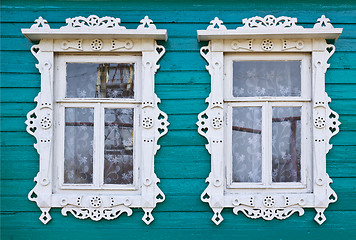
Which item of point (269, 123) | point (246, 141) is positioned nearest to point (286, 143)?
point (269, 123)

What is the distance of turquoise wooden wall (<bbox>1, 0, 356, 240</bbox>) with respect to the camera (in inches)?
144

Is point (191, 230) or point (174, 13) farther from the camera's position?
point (174, 13)

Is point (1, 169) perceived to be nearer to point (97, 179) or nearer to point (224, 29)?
point (97, 179)

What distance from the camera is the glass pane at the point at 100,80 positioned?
3.79m

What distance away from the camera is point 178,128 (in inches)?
146

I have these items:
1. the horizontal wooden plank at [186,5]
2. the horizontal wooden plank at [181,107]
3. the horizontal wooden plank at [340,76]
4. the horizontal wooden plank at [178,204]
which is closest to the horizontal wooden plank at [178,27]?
the horizontal wooden plank at [186,5]

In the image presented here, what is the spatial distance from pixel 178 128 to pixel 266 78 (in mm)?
832

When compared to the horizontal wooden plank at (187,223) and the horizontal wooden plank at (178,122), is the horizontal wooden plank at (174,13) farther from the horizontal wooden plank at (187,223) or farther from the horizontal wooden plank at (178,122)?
the horizontal wooden plank at (187,223)

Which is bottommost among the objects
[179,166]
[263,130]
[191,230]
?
[191,230]

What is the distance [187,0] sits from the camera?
12.4ft

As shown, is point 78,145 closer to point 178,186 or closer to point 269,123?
point 178,186

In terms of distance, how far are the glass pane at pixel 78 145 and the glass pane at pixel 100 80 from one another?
0.16 metres

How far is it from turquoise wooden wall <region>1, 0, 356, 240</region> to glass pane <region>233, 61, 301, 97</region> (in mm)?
263

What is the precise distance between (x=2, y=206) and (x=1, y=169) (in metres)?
0.29
